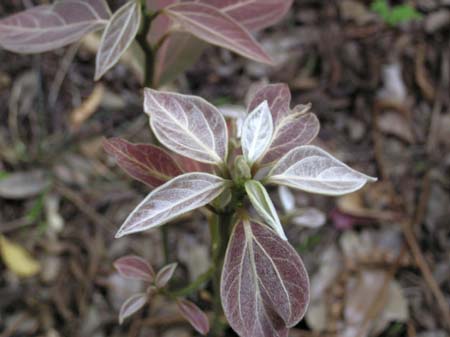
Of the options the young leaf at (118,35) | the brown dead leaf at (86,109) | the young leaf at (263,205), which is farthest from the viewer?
the brown dead leaf at (86,109)

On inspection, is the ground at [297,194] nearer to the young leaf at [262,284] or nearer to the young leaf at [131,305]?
the young leaf at [131,305]

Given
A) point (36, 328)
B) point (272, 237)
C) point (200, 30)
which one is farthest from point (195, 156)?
point (36, 328)

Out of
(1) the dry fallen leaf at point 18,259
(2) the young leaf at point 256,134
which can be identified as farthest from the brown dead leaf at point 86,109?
(2) the young leaf at point 256,134

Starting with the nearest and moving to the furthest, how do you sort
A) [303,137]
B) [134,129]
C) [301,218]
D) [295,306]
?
[295,306] < [303,137] < [301,218] < [134,129]

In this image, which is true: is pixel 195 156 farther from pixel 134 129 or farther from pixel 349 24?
pixel 349 24

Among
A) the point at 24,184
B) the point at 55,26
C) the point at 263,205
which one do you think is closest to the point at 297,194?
the point at 24,184

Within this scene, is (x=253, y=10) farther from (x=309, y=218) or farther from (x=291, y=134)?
(x=309, y=218)
